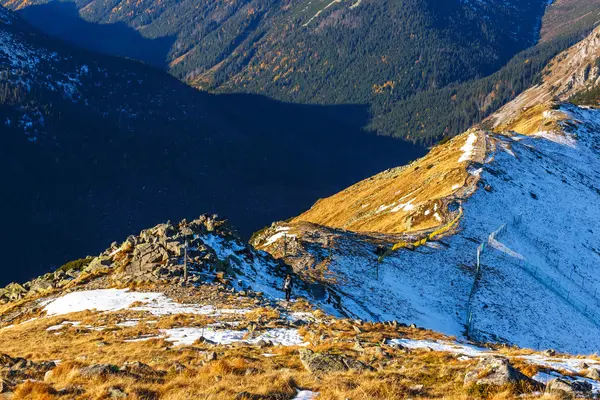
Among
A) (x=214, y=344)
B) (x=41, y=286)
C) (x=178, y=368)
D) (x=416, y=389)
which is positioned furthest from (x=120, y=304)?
(x=416, y=389)

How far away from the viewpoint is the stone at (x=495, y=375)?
1330cm

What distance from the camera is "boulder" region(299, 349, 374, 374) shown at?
16.1m

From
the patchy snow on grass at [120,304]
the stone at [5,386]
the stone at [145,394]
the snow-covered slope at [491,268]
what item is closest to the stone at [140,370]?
the stone at [145,394]

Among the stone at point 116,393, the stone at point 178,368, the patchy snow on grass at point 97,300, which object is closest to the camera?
the stone at point 116,393

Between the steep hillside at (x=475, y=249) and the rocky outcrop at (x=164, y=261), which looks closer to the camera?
the rocky outcrop at (x=164, y=261)

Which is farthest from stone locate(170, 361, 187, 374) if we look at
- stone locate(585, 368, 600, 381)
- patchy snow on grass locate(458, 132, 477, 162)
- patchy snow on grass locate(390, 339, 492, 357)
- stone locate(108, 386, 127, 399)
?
patchy snow on grass locate(458, 132, 477, 162)

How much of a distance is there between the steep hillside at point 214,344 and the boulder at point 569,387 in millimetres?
34

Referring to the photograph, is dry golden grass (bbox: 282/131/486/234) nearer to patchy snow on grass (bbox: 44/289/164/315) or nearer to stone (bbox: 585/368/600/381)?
patchy snow on grass (bbox: 44/289/164/315)

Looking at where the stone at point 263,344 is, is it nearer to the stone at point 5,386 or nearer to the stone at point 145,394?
the stone at point 145,394

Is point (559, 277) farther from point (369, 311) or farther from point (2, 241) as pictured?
point (2, 241)

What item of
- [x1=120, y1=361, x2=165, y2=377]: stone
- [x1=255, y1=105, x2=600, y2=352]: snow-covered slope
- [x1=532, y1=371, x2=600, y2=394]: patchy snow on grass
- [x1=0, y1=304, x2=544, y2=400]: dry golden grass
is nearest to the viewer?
[x1=532, y1=371, x2=600, y2=394]: patchy snow on grass

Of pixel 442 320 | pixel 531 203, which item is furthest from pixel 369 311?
pixel 531 203

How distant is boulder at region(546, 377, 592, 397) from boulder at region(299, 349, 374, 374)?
488cm

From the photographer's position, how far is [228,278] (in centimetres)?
3156
